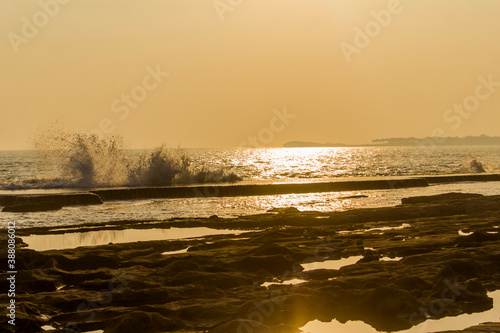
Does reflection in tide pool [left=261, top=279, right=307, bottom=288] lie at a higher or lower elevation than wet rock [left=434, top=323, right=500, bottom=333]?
higher

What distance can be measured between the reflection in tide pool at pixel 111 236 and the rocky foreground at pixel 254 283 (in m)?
2.57

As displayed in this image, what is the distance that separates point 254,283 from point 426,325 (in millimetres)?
4210

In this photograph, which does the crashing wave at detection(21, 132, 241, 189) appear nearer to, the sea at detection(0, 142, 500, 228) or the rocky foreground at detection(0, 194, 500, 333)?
the sea at detection(0, 142, 500, 228)

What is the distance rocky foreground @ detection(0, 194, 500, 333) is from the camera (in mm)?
10391

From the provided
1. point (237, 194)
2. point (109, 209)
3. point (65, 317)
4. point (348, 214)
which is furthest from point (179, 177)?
point (65, 317)

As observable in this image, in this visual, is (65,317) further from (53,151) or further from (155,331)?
(53,151)

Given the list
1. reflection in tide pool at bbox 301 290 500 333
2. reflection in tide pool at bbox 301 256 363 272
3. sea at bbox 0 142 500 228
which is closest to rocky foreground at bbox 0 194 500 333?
reflection in tide pool at bbox 301 290 500 333

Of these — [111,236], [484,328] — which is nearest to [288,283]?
[484,328]

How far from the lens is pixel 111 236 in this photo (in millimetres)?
22266

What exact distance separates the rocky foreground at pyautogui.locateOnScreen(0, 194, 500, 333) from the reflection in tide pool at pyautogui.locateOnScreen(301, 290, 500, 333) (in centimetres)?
18

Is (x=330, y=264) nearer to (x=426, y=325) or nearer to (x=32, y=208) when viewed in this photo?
(x=426, y=325)

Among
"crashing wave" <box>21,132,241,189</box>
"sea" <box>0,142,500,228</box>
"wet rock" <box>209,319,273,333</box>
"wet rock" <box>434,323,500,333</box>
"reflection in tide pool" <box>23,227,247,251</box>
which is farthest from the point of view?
"crashing wave" <box>21,132,241,189</box>

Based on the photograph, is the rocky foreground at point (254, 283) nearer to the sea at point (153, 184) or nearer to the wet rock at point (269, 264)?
the wet rock at point (269, 264)

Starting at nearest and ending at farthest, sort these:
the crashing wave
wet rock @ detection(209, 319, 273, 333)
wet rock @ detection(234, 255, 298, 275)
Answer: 1. wet rock @ detection(209, 319, 273, 333)
2. wet rock @ detection(234, 255, 298, 275)
3. the crashing wave
